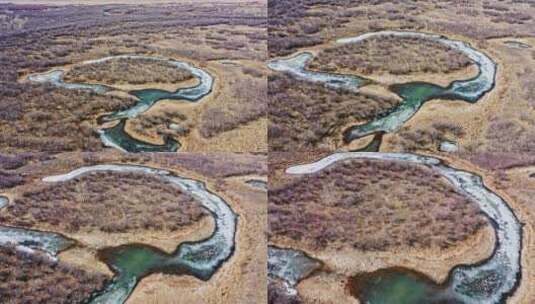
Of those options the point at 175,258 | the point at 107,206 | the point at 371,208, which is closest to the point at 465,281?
the point at 371,208

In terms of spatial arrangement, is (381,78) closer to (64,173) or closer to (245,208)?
(245,208)

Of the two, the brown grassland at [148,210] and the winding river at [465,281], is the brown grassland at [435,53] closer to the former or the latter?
the brown grassland at [148,210]

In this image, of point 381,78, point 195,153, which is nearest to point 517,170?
point 381,78

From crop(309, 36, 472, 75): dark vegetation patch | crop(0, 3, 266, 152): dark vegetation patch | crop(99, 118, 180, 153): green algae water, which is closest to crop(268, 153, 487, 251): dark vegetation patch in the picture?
crop(99, 118, 180, 153): green algae water

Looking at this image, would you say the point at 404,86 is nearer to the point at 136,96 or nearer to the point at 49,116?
the point at 136,96

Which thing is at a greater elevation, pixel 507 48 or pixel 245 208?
pixel 507 48

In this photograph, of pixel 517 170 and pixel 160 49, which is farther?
pixel 160 49

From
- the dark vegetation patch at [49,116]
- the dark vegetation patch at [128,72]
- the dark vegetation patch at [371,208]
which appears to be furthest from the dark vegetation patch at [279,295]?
the dark vegetation patch at [128,72]
